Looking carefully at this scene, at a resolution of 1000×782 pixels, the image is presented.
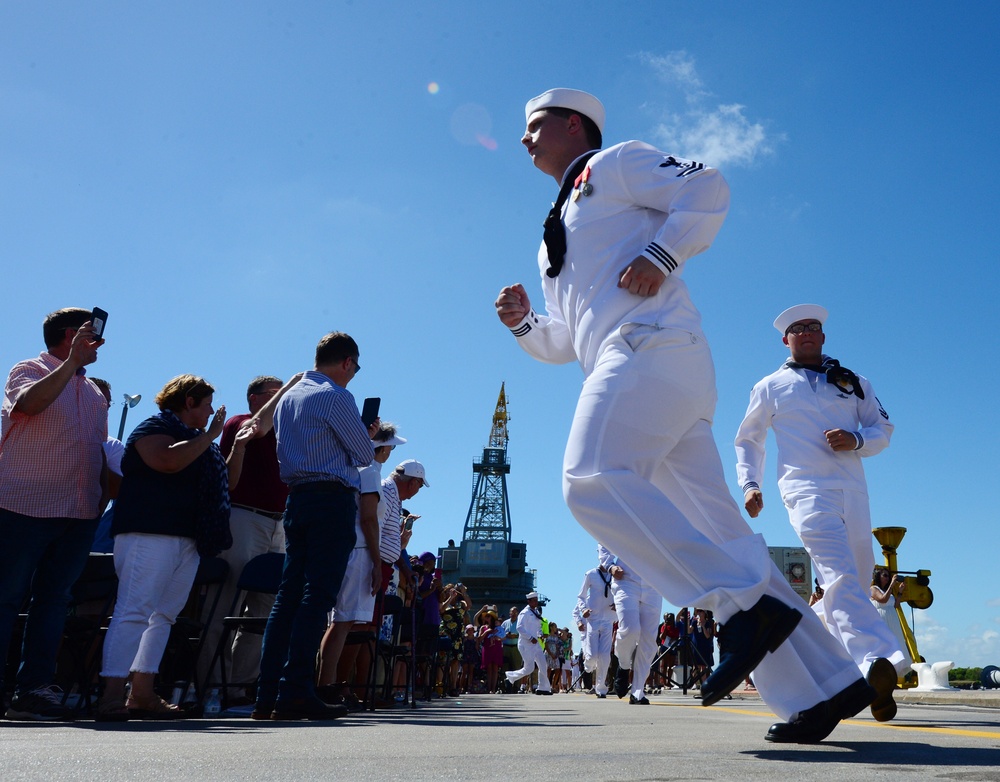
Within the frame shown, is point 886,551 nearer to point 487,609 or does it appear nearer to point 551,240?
point 551,240

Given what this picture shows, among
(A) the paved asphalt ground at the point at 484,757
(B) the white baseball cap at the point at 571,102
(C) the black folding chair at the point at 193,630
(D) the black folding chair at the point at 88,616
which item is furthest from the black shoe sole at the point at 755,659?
(D) the black folding chair at the point at 88,616

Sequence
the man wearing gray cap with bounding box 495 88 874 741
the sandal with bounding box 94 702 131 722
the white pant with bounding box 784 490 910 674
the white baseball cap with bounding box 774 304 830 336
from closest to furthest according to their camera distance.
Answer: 1. the man wearing gray cap with bounding box 495 88 874 741
2. the sandal with bounding box 94 702 131 722
3. the white pant with bounding box 784 490 910 674
4. the white baseball cap with bounding box 774 304 830 336

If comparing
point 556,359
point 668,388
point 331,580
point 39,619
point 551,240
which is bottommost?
point 39,619

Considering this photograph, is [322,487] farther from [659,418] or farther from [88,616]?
[659,418]

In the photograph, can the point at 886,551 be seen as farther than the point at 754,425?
Yes

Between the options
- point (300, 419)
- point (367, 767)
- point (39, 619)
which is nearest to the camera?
point (367, 767)

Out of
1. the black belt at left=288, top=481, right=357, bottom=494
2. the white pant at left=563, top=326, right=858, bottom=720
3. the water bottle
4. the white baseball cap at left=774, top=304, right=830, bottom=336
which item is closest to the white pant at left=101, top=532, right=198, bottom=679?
the black belt at left=288, top=481, right=357, bottom=494

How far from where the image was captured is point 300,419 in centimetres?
459

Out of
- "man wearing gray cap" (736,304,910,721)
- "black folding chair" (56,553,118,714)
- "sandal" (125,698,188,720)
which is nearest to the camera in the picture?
"sandal" (125,698,188,720)

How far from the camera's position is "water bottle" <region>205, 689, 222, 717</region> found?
17.4ft

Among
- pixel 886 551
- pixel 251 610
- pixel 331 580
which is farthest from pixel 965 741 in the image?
pixel 886 551

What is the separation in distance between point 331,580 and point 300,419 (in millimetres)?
808

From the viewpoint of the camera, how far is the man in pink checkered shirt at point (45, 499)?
4.09 metres

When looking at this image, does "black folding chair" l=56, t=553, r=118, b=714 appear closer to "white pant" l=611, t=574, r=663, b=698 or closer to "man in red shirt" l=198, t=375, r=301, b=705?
"man in red shirt" l=198, t=375, r=301, b=705
